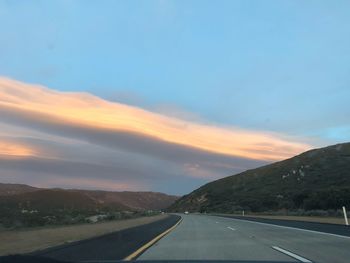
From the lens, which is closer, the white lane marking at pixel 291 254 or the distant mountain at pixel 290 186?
the white lane marking at pixel 291 254

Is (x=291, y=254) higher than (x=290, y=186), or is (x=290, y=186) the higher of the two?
(x=290, y=186)

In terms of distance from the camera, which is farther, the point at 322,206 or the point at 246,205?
the point at 246,205

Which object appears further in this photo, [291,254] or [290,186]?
[290,186]

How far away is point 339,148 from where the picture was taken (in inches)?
6161

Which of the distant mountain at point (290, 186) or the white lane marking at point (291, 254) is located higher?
the distant mountain at point (290, 186)

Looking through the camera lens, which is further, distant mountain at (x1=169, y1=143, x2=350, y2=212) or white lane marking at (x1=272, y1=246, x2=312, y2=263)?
Result: distant mountain at (x1=169, y1=143, x2=350, y2=212)

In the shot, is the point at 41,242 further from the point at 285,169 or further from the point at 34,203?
the point at 285,169

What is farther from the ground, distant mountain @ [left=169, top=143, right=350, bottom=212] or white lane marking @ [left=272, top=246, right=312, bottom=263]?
distant mountain @ [left=169, top=143, right=350, bottom=212]

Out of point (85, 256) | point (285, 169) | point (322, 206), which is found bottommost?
point (85, 256)

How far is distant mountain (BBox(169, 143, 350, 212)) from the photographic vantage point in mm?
91075

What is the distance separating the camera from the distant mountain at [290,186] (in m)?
91.1

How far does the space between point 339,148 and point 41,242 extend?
14595cm

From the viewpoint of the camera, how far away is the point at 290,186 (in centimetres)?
13475

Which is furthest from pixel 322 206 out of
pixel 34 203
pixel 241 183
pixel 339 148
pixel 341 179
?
pixel 241 183
